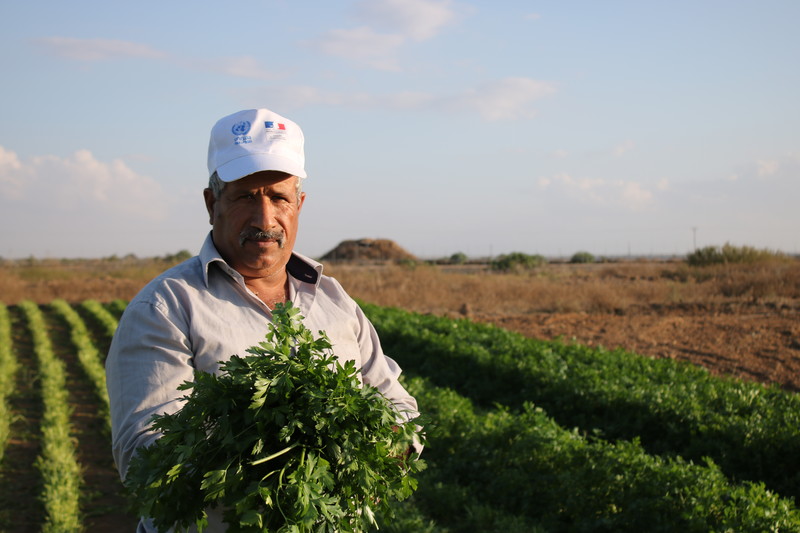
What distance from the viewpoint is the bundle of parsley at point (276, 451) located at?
1.61 metres

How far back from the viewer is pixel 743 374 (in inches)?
380

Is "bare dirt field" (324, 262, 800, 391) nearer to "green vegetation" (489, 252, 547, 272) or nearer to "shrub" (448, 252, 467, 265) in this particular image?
"green vegetation" (489, 252, 547, 272)

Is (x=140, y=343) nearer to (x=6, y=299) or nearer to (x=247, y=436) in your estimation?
(x=247, y=436)

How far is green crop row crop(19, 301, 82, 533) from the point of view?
5.46m

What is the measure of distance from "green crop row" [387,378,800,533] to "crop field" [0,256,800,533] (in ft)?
0.04

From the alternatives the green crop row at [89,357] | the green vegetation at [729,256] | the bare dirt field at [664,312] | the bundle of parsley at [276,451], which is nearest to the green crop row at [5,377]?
the green crop row at [89,357]

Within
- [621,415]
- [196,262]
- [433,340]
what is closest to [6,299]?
[433,340]

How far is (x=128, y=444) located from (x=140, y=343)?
0.29 metres

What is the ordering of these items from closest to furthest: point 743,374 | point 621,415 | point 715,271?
1. point 621,415
2. point 743,374
3. point 715,271

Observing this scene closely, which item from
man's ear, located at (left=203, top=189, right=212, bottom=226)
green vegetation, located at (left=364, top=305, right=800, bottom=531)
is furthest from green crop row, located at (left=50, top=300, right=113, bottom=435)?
man's ear, located at (left=203, top=189, right=212, bottom=226)

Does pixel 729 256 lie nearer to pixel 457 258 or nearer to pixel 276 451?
pixel 276 451

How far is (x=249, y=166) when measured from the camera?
2143 mm

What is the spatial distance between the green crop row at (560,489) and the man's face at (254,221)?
277 centimetres

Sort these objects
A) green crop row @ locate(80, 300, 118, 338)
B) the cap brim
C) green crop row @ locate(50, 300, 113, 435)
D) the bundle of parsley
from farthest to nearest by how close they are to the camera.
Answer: green crop row @ locate(80, 300, 118, 338), green crop row @ locate(50, 300, 113, 435), the cap brim, the bundle of parsley
